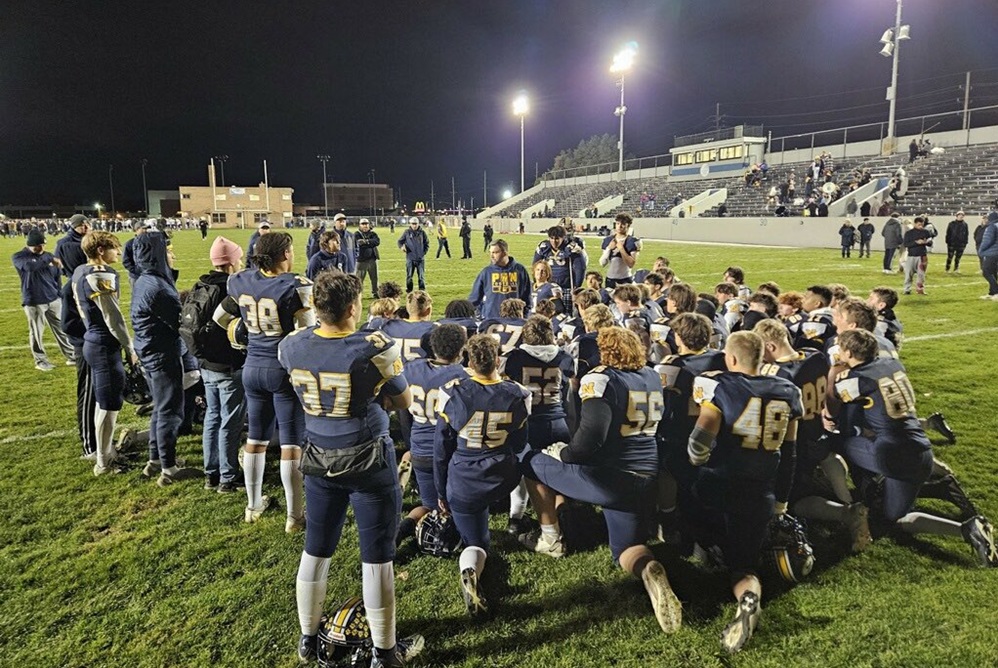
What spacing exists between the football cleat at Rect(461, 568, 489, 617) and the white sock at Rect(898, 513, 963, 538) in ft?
10.3

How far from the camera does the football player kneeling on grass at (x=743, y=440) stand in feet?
12.0

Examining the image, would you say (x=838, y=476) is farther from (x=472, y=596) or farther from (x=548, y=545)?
(x=472, y=596)

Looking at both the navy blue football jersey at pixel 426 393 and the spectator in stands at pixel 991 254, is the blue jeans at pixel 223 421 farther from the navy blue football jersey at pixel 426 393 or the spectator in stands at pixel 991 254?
the spectator in stands at pixel 991 254

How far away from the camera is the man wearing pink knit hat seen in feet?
16.0

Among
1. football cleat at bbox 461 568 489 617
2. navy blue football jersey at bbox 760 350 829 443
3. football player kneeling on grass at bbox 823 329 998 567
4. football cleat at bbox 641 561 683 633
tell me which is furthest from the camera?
navy blue football jersey at bbox 760 350 829 443

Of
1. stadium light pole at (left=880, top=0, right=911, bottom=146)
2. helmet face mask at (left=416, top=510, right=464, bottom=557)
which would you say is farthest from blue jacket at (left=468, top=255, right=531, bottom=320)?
stadium light pole at (left=880, top=0, right=911, bottom=146)

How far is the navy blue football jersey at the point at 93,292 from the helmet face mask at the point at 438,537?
3.45m

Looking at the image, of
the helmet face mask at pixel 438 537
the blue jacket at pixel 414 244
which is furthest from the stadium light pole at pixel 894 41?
the helmet face mask at pixel 438 537

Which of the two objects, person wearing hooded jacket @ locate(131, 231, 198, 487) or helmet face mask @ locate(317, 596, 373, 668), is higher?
person wearing hooded jacket @ locate(131, 231, 198, 487)

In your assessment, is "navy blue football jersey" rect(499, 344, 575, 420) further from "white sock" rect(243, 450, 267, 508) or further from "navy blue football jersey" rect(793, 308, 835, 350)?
"navy blue football jersey" rect(793, 308, 835, 350)

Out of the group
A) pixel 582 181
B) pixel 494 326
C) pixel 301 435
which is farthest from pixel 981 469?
pixel 582 181

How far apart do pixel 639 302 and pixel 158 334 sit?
4.71 meters

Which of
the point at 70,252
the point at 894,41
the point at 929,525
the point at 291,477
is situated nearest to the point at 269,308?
the point at 291,477

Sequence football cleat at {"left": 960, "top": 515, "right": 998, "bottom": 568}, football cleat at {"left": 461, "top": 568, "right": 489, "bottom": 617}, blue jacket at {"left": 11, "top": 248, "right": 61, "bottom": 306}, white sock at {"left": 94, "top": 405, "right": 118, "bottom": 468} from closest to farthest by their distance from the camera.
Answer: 1. football cleat at {"left": 461, "top": 568, "right": 489, "bottom": 617}
2. football cleat at {"left": 960, "top": 515, "right": 998, "bottom": 568}
3. white sock at {"left": 94, "top": 405, "right": 118, "bottom": 468}
4. blue jacket at {"left": 11, "top": 248, "right": 61, "bottom": 306}
